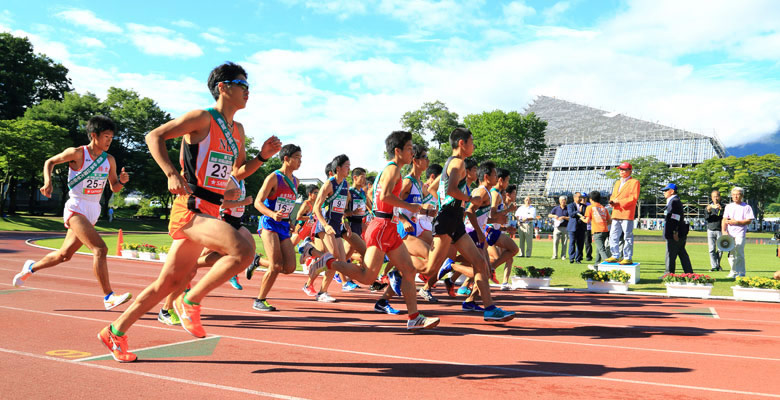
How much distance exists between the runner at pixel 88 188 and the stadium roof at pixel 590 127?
105979 millimetres

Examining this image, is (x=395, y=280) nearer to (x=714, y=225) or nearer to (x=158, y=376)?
(x=158, y=376)

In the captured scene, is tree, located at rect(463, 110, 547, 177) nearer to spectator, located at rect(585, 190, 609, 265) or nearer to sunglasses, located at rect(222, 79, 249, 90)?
spectator, located at rect(585, 190, 609, 265)

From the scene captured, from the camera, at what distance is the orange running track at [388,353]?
4.09 metres

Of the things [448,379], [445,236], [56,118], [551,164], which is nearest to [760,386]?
[448,379]

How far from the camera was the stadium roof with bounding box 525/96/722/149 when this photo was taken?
346 ft

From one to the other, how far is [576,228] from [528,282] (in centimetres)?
655

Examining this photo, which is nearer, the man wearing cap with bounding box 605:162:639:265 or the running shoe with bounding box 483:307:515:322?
the running shoe with bounding box 483:307:515:322

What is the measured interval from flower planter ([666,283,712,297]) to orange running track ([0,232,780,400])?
133 cm

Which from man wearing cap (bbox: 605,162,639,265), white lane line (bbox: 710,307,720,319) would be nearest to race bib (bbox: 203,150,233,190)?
white lane line (bbox: 710,307,720,319)

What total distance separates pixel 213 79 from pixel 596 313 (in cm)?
688

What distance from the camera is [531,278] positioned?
1197 cm

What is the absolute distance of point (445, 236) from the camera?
6.93m

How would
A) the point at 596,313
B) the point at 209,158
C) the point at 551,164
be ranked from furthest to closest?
the point at 551,164, the point at 596,313, the point at 209,158

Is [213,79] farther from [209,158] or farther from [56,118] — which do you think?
[56,118]
